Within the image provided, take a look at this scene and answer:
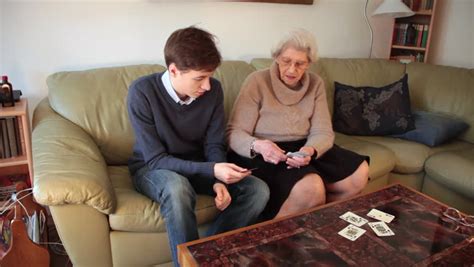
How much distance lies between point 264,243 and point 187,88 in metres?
0.67

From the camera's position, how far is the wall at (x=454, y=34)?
10.2ft

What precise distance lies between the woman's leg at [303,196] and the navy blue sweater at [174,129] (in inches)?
13.3

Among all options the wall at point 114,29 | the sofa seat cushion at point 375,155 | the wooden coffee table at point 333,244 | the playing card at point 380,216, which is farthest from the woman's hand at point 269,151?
the wall at point 114,29

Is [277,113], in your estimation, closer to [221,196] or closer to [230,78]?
[230,78]

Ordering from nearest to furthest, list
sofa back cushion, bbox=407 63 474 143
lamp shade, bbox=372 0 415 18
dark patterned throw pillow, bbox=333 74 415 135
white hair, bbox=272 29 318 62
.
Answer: white hair, bbox=272 29 318 62 → dark patterned throw pillow, bbox=333 74 415 135 → sofa back cushion, bbox=407 63 474 143 → lamp shade, bbox=372 0 415 18

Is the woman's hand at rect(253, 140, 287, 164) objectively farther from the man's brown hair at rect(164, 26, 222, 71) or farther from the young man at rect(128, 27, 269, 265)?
the man's brown hair at rect(164, 26, 222, 71)

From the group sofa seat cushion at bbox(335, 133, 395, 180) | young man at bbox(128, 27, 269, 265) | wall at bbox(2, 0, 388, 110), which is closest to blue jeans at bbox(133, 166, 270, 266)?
young man at bbox(128, 27, 269, 265)

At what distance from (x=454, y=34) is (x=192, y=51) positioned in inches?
108

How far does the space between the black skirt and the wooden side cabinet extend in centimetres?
95

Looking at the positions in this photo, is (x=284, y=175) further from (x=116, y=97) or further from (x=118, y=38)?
(x=118, y=38)

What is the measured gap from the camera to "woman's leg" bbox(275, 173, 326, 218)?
166cm

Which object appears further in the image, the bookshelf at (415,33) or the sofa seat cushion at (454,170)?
the bookshelf at (415,33)

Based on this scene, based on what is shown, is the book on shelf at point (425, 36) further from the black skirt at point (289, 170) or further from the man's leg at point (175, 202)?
the man's leg at point (175, 202)

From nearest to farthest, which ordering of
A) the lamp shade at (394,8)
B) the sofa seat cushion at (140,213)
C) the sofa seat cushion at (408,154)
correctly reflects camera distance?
the sofa seat cushion at (140,213), the sofa seat cushion at (408,154), the lamp shade at (394,8)
